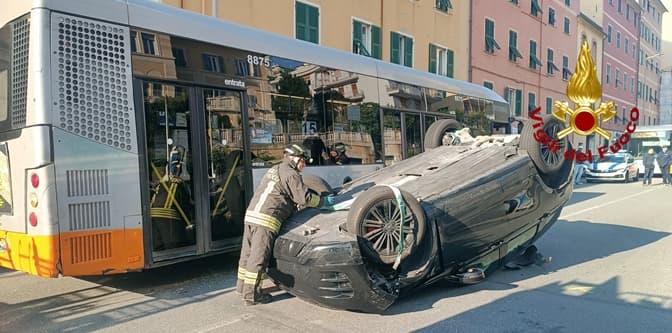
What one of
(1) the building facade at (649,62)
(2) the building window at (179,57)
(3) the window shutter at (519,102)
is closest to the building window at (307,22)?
(2) the building window at (179,57)

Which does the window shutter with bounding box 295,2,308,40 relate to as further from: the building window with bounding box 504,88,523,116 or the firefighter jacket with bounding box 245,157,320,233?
the building window with bounding box 504,88,523,116

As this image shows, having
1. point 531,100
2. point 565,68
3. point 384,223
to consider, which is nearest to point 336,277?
point 384,223

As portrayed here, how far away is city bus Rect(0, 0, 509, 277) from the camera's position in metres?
4.45

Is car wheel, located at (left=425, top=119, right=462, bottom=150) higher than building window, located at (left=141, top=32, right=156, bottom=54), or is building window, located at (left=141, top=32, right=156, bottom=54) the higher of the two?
building window, located at (left=141, top=32, right=156, bottom=54)

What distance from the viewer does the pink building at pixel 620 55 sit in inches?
1540


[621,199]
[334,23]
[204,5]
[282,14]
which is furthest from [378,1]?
[621,199]

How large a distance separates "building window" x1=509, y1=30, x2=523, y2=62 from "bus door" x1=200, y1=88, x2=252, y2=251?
71.9 ft

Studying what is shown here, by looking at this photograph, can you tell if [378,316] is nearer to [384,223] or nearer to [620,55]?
[384,223]

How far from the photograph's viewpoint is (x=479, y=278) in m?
5.13

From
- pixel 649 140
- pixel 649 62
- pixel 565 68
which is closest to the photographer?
pixel 649 140

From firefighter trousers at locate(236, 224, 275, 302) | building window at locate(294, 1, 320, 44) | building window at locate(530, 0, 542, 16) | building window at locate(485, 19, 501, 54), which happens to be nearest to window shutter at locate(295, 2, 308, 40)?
building window at locate(294, 1, 320, 44)

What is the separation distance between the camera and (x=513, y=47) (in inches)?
993

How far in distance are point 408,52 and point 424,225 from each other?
14406 mm

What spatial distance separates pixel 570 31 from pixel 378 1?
68.5 ft
